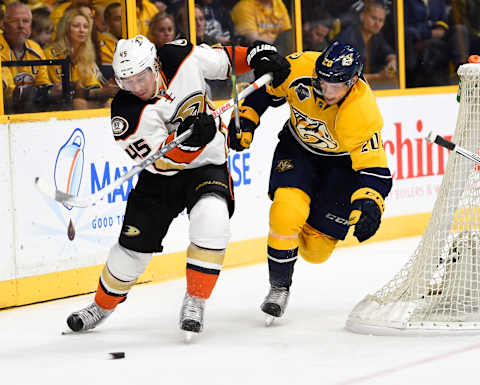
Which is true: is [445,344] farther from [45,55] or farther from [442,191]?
[45,55]

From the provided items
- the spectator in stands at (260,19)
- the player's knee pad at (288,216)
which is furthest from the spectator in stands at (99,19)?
the player's knee pad at (288,216)

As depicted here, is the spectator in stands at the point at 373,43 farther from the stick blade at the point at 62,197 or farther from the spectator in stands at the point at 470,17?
the stick blade at the point at 62,197

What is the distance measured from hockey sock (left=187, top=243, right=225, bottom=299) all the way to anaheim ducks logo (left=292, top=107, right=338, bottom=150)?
0.62 meters

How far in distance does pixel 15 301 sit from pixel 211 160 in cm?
142

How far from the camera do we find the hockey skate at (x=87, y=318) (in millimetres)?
3953

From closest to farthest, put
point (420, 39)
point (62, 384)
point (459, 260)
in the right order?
point (62, 384) < point (459, 260) < point (420, 39)

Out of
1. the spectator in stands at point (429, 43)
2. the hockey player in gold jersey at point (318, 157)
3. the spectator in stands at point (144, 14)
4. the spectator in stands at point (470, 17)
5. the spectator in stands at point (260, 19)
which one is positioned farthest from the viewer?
the spectator in stands at point (470, 17)

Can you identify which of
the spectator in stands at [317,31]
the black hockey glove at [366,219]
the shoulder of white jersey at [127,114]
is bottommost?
the black hockey glove at [366,219]

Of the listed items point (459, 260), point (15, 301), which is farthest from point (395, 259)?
point (15, 301)

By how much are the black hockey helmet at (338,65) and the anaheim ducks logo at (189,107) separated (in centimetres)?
48

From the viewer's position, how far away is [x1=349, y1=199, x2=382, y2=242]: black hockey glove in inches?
137

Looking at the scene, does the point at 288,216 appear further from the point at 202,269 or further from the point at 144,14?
the point at 144,14

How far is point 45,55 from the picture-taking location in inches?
191

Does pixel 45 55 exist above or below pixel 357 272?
above
